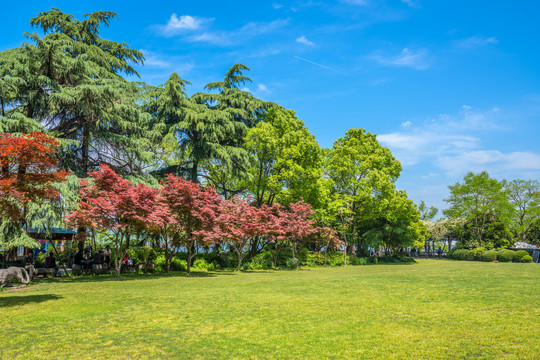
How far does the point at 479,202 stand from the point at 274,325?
46465 mm

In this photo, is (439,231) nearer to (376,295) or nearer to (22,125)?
(376,295)

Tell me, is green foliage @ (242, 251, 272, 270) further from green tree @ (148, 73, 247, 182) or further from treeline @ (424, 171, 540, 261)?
treeline @ (424, 171, 540, 261)

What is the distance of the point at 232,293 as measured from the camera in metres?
11.5

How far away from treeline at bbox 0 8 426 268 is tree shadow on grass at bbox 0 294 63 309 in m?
2.74

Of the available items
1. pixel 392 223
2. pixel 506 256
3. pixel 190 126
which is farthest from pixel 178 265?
pixel 506 256

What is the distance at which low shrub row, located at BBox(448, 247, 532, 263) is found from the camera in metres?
32.7

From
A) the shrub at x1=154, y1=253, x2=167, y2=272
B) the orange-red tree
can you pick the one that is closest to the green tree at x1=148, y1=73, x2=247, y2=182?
the shrub at x1=154, y1=253, x2=167, y2=272

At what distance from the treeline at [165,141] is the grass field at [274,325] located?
4531 mm

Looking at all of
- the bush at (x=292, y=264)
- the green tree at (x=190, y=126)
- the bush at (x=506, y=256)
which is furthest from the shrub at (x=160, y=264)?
the bush at (x=506, y=256)

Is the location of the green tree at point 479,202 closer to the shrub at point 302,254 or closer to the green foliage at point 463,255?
the green foliage at point 463,255

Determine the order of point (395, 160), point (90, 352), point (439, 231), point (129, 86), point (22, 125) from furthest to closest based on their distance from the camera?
point (439, 231) → point (395, 160) → point (129, 86) → point (22, 125) → point (90, 352)

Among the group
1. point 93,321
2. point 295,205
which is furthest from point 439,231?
point 93,321

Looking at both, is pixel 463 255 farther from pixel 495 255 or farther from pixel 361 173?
pixel 361 173

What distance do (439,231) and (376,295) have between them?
51.8 meters
